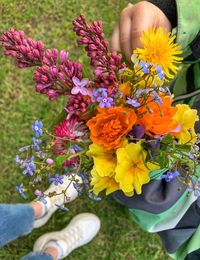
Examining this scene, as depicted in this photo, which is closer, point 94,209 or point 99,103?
point 99,103

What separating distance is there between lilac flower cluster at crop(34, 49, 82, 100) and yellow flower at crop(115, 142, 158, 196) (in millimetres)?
132

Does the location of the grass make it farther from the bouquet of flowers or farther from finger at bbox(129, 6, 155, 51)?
the bouquet of flowers

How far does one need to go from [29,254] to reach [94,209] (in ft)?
1.17

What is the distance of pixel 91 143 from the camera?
26.5 inches

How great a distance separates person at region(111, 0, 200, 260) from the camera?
909 millimetres

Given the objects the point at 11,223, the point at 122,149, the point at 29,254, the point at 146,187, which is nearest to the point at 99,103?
the point at 122,149

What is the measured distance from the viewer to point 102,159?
66cm

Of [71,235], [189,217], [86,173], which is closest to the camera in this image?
[86,173]

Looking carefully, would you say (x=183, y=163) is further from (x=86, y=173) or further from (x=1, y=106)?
(x=1, y=106)

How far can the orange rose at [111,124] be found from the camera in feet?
2.01

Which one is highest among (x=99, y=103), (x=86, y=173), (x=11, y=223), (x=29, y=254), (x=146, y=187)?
(x=99, y=103)

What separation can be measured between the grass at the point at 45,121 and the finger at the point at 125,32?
93 centimetres

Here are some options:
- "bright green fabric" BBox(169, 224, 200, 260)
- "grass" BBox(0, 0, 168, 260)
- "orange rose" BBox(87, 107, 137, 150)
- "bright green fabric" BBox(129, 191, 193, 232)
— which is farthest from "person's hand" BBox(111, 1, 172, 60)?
"grass" BBox(0, 0, 168, 260)

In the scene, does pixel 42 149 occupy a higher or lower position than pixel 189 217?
higher
